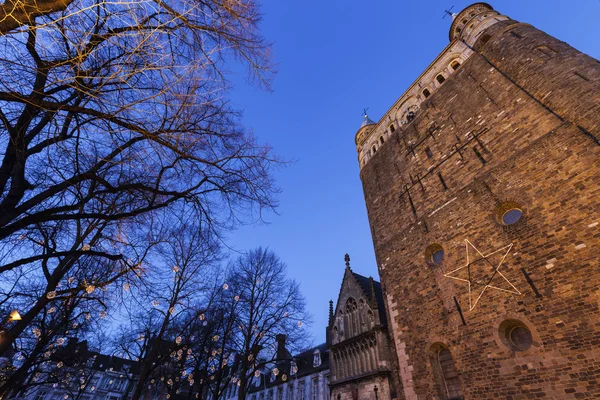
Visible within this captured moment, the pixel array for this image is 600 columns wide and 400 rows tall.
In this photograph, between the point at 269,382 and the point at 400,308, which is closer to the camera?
the point at 400,308

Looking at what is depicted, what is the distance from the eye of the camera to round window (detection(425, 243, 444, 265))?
37.7 ft

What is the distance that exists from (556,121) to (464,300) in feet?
21.4

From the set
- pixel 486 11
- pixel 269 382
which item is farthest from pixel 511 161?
pixel 269 382

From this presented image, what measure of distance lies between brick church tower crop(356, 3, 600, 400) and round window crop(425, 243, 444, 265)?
0.17 ft

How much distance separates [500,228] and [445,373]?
18.0 feet

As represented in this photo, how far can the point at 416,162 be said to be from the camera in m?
14.5

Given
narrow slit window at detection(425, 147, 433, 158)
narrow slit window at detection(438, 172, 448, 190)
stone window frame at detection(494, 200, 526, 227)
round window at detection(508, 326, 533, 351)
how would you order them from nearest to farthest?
round window at detection(508, 326, 533, 351) → stone window frame at detection(494, 200, 526, 227) → narrow slit window at detection(438, 172, 448, 190) → narrow slit window at detection(425, 147, 433, 158)

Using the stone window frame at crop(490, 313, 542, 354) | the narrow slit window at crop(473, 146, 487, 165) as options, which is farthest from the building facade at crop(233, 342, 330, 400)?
the narrow slit window at crop(473, 146, 487, 165)

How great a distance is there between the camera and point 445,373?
10.1m

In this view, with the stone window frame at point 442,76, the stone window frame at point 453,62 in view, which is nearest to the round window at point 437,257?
the stone window frame at point 442,76

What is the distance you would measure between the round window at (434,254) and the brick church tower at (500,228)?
0.17 ft

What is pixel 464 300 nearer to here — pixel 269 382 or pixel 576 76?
pixel 576 76

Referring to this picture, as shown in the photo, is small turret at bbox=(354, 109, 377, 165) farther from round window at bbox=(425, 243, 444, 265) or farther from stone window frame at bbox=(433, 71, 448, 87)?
round window at bbox=(425, 243, 444, 265)

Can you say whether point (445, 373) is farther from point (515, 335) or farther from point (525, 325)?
point (525, 325)
